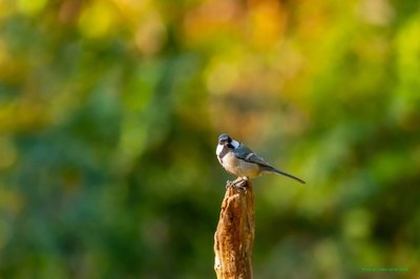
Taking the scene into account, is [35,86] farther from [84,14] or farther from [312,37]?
[312,37]

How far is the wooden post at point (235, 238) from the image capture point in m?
4.52

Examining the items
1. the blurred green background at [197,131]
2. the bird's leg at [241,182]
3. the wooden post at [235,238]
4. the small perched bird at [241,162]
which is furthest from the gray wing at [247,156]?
the blurred green background at [197,131]

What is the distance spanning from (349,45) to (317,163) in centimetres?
117

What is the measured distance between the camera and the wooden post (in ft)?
14.8

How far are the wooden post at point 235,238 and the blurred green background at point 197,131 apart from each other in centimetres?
646

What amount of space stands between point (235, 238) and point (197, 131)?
933 cm

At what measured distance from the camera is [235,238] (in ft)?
15.1

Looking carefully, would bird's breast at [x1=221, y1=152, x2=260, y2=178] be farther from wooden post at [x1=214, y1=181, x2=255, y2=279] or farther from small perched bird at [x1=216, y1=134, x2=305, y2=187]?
wooden post at [x1=214, y1=181, x2=255, y2=279]

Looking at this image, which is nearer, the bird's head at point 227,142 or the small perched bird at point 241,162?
the small perched bird at point 241,162

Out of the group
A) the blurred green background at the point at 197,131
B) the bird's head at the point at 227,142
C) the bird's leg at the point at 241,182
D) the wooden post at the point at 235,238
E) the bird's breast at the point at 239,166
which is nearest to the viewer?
the wooden post at the point at 235,238

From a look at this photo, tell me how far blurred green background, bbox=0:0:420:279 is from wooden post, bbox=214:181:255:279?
6.46m

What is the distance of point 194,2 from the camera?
14.0 meters

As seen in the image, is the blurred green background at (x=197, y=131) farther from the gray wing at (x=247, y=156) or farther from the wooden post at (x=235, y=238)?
the wooden post at (x=235, y=238)

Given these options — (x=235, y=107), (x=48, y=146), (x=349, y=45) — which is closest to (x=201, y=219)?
(x=235, y=107)
